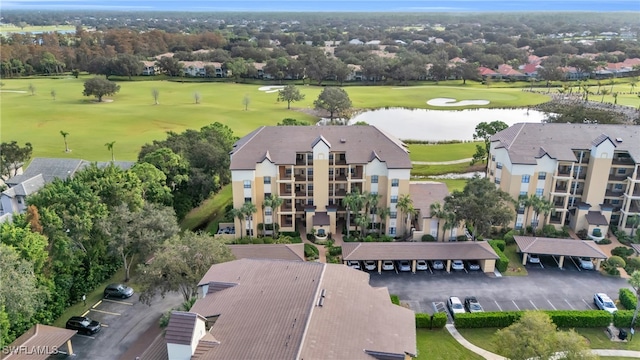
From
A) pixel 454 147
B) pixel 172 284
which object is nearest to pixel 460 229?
pixel 172 284

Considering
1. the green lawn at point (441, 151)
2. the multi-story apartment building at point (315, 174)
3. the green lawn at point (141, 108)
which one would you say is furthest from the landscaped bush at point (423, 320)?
the green lawn at point (141, 108)

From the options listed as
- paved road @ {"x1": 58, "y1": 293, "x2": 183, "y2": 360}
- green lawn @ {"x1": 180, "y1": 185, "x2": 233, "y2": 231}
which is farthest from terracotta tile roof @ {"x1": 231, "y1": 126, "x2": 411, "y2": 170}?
paved road @ {"x1": 58, "y1": 293, "x2": 183, "y2": 360}

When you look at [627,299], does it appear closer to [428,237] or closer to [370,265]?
[428,237]

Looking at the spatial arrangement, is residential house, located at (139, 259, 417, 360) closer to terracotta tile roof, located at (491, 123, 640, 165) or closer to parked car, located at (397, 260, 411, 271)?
parked car, located at (397, 260, 411, 271)

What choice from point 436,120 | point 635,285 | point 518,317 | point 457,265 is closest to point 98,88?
point 436,120

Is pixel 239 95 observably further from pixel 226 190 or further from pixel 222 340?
pixel 222 340
